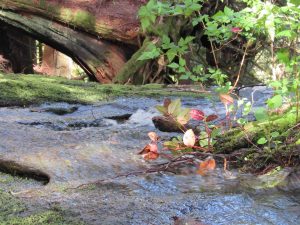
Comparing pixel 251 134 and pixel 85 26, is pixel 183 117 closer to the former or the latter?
pixel 251 134

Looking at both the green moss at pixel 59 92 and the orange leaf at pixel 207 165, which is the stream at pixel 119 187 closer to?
the orange leaf at pixel 207 165

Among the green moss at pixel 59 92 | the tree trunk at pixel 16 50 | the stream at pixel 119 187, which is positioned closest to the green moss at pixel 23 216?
the stream at pixel 119 187

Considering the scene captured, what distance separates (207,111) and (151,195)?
3036 millimetres

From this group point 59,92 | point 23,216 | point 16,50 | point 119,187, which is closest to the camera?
point 23,216

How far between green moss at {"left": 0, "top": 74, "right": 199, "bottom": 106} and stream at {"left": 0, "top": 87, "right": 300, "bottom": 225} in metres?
1.60

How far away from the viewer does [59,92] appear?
5.67 meters

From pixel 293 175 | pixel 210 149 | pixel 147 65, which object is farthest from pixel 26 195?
pixel 147 65

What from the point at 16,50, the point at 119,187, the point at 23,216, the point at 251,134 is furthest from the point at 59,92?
the point at 16,50

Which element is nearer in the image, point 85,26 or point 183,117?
point 183,117

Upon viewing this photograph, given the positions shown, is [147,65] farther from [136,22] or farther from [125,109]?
[125,109]

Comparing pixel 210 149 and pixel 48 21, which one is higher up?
pixel 48 21

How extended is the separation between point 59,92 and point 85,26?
351 centimetres

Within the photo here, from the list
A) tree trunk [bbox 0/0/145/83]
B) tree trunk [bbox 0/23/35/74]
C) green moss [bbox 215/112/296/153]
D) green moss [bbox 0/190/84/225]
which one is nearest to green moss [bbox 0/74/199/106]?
tree trunk [bbox 0/0/145/83]

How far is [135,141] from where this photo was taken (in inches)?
133
